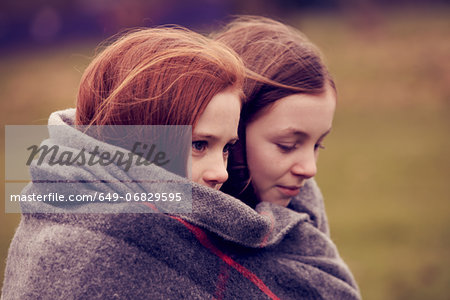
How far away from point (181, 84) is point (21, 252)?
0.76 m

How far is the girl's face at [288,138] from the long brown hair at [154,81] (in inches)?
12.5

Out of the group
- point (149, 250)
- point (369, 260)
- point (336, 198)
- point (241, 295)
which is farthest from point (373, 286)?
point (149, 250)

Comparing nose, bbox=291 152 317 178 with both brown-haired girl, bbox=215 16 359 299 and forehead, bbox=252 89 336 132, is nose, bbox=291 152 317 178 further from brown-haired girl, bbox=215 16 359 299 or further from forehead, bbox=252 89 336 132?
forehead, bbox=252 89 336 132

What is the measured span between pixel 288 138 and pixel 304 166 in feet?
0.45

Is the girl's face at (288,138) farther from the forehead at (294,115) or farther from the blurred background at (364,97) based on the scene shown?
the blurred background at (364,97)

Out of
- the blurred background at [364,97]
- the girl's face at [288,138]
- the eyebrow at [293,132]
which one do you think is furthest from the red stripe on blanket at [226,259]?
the blurred background at [364,97]

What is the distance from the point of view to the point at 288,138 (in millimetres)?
2133

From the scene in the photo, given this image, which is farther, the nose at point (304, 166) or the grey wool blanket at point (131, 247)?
the nose at point (304, 166)

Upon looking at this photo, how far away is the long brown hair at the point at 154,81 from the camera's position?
1.69m

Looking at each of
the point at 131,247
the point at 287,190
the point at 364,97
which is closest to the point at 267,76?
the point at 287,190

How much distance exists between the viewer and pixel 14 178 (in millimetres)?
2361

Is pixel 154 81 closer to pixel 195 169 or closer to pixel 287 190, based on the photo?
pixel 195 169

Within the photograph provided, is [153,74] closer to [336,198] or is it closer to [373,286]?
[373,286]

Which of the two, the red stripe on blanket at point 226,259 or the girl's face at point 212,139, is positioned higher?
the girl's face at point 212,139
